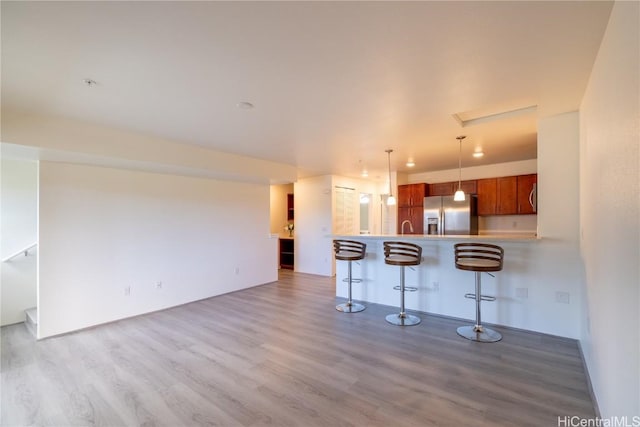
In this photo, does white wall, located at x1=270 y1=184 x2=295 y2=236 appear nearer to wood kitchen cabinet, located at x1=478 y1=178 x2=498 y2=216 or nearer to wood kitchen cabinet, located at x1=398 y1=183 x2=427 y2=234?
wood kitchen cabinet, located at x1=398 y1=183 x2=427 y2=234

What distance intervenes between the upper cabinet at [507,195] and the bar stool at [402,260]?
3085mm

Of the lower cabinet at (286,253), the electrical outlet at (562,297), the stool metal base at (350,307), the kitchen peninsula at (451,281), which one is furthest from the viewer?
the lower cabinet at (286,253)

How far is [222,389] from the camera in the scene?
7.45 ft

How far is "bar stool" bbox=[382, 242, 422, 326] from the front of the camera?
3.62 meters

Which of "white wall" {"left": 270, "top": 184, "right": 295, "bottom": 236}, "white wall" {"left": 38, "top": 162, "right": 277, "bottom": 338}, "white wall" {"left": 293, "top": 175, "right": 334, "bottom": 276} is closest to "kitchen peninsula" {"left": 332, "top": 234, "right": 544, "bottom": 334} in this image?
"white wall" {"left": 293, "top": 175, "right": 334, "bottom": 276}

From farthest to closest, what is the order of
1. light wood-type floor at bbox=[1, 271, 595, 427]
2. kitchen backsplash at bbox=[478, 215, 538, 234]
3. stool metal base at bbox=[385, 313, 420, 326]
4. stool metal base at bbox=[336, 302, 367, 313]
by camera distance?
kitchen backsplash at bbox=[478, 215, 538, 234] → stool metal base at bbox=[336, 302, 367, 313] → stool metal base at bbox=[385, 313, 420, 326] → light wood-type floor at bbox=[1, 271, 595, 427]

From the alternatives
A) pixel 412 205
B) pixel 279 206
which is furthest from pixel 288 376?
pixel 279 206

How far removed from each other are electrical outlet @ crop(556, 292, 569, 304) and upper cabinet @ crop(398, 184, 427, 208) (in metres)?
3.72

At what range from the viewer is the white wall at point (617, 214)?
1143 mm

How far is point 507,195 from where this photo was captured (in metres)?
5.71

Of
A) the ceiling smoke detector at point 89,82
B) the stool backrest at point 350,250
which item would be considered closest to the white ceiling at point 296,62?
the ceiling smoke detector at point 89,82

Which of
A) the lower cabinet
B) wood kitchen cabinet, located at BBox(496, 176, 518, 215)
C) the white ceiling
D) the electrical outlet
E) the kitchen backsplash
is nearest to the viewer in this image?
the white ceiling

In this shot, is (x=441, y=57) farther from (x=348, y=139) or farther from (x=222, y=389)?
(x=222, y=389)

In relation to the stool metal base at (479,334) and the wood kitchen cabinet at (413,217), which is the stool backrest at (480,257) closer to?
the stool metal base at (479,334)
